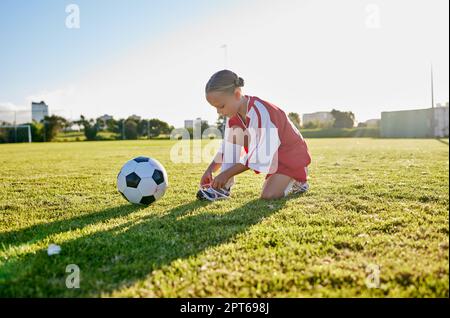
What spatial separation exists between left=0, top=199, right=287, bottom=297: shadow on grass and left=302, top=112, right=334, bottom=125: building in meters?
45.6

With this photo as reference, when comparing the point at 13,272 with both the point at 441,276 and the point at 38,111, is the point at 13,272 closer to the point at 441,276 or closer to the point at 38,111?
the point at 441,276

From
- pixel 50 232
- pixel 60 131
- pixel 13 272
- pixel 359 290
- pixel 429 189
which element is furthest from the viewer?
pixel 60 131

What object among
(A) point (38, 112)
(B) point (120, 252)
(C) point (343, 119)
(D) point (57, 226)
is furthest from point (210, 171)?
(A) point (38, 112)

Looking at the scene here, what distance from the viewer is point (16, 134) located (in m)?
39.2

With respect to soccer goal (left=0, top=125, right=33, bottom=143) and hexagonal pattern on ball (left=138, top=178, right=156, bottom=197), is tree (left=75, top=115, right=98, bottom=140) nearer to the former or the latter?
soccer goal (left=0, top=125, right=33, bottom=143)

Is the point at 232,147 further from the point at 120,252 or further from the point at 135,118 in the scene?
the point at 135,118

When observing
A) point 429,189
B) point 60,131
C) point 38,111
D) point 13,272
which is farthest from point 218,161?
point 38,111

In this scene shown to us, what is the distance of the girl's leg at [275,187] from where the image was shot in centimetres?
428

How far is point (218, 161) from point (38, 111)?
45101 millimetres

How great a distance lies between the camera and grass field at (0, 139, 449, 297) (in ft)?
6.31

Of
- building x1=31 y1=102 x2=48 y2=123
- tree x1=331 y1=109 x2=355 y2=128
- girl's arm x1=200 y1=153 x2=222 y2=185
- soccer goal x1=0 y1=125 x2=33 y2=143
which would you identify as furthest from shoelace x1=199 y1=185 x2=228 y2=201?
tree x1=331 y1=109 x2=355 y2=128

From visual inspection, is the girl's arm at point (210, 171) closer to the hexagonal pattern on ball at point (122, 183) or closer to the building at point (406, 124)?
the hexagonal pattern on ball at point (122, 183)

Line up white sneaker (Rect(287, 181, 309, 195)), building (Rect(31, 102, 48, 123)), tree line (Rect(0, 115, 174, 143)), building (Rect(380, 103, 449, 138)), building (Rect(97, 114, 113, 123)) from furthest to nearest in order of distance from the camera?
building (Rect(97, 114, 113, 123)) → building (Rect(31, 102, 48, 123)) → tree line (Rect(0, 115, 174, 143)) → building (Rect(380, 103, 449, 138)) → white sneaker (Rect(287, 181, 309, 195))
